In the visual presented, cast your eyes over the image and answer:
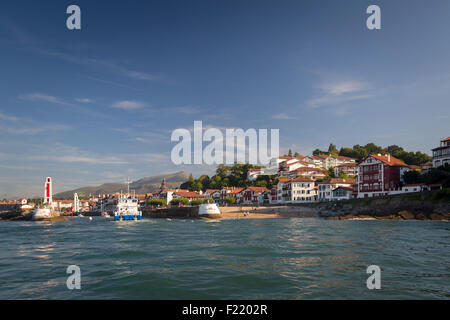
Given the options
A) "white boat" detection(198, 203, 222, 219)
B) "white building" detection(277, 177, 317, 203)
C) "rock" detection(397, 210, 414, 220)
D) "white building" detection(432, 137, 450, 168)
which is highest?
"white building" detection(432, 137, 450, 168)

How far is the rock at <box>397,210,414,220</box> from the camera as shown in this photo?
62719mm

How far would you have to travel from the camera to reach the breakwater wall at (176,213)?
9549 cm

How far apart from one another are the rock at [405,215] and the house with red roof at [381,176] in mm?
16518

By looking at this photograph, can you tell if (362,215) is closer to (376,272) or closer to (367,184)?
(367,184)

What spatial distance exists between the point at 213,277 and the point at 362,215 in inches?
2703

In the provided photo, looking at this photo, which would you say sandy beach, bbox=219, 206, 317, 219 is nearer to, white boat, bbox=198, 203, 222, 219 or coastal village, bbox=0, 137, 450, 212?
coastal village, bbox=0, 137, 450, 212

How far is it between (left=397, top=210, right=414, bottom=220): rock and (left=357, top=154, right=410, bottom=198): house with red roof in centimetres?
1652

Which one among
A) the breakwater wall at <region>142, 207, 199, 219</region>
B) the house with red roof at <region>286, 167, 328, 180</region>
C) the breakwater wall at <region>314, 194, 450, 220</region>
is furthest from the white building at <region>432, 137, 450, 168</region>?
the breakwater wall at <region>142, 207, 199, 219</region>

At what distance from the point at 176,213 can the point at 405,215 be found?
68.1 m

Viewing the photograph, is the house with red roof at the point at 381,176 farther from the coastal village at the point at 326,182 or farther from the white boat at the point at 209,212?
the white boat at the point at 209,212

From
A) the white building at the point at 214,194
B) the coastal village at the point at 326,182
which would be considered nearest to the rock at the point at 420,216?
the coastal village at the point at 326,182

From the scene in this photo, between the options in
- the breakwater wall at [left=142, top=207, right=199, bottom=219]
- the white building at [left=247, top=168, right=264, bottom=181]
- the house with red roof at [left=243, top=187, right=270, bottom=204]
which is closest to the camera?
the breakwater wall at [left=142, top=207, right=199, bottom=219]

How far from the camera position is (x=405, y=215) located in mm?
63656
